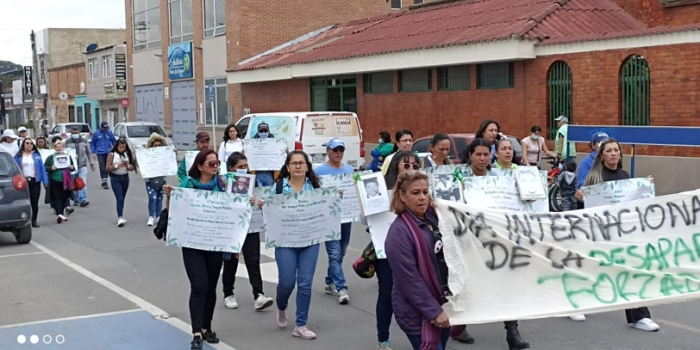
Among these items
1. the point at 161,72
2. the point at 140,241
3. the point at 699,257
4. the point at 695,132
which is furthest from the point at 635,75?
the point at 161,72

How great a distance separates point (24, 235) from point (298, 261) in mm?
7723

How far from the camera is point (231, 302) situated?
29.4 ft

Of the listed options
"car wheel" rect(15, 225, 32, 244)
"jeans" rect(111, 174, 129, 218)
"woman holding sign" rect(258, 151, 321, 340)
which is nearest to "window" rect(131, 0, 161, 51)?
"jeans" rect(111, 174, 129, 218)

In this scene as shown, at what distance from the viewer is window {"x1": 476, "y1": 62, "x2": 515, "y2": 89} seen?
72.9ft

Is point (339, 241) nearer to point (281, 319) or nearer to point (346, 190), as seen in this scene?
point (346, 190)

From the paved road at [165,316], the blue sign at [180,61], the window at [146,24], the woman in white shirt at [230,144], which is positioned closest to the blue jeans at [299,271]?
the paved road at [165,316]

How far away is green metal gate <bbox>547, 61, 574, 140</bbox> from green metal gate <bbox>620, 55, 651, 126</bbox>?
146cm

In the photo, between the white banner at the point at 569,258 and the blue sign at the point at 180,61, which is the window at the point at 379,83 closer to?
the blue sign at the point at 180,61

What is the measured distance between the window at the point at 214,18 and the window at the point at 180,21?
5.88ft

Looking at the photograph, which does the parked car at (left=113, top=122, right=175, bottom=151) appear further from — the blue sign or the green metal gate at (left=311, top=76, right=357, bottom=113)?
the blue sign

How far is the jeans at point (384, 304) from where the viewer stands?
A: 6.94 meters

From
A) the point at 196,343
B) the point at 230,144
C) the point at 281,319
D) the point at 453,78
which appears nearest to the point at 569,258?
the point at 281,319

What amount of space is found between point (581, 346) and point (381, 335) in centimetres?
169

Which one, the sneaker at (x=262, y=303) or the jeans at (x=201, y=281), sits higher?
the jeans at (x=201, y=281)
